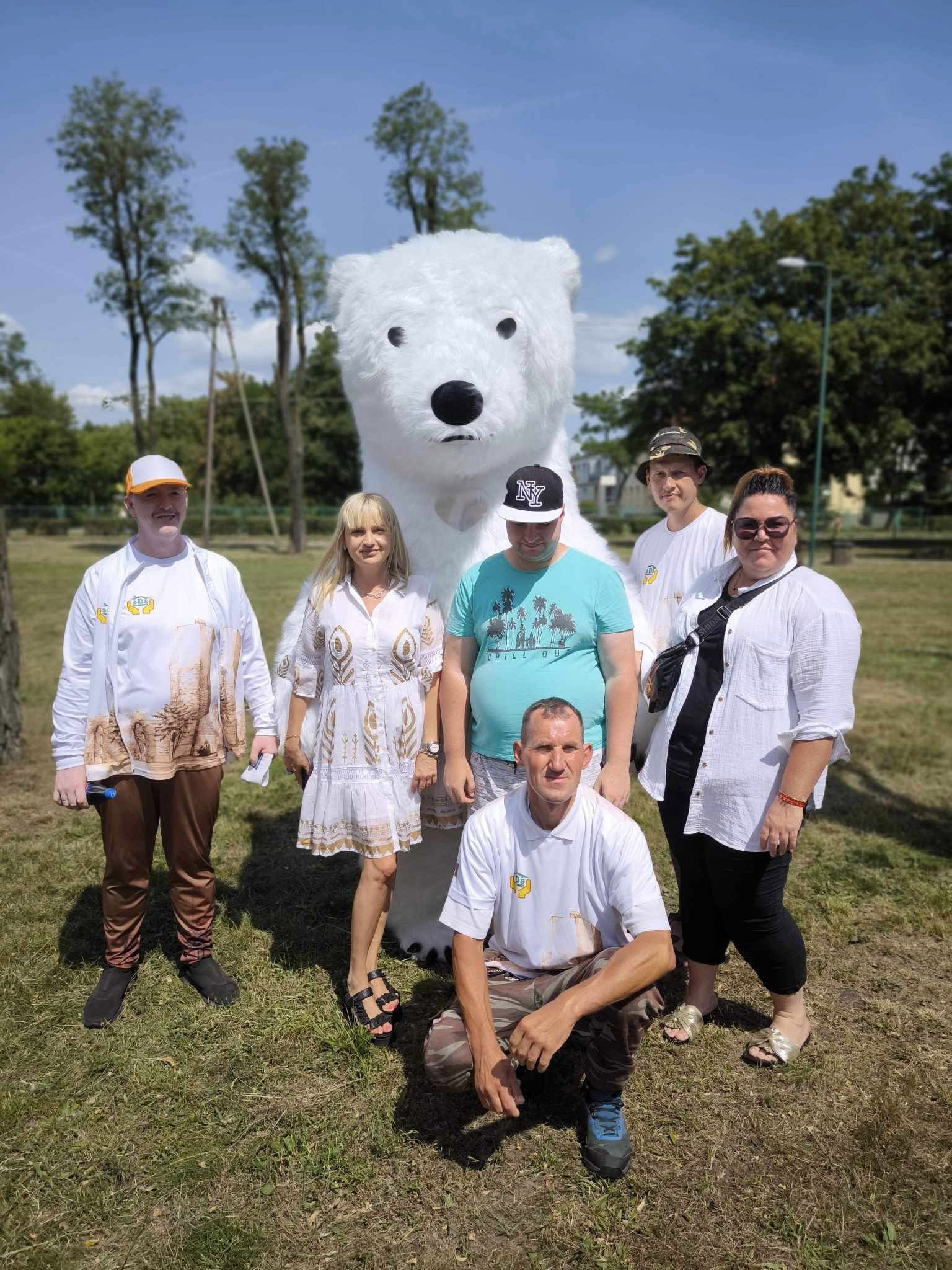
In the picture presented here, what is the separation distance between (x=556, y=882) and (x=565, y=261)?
233cm

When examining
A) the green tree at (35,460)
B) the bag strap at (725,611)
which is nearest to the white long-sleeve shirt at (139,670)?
the bag strap at (725,611)

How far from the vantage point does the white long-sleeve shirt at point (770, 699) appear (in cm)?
240

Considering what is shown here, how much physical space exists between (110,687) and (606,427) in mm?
41651

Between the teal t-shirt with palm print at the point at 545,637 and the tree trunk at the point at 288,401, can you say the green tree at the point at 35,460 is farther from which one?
the teal t-shirt with palm print at the point at 545,637

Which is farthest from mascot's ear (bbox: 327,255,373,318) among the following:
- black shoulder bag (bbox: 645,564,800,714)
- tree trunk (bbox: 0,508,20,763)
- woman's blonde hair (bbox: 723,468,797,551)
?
tree trunk (bbox: 0,508,20,763)

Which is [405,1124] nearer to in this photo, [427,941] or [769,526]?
[427,941]

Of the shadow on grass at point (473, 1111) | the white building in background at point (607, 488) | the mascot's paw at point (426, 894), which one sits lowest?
the shadow on grass at point (473, 1111)

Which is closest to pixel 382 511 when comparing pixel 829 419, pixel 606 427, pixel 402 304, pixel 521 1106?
pixel 402 304

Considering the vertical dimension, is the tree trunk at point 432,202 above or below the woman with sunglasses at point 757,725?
above

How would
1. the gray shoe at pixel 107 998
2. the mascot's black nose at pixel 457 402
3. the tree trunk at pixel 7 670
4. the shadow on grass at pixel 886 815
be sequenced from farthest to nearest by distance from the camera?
the tree trunk at pixel 7 670, the shadow on grass at pixel 886 815, the gray shoe at pixel 107 998, the mascot's black nose at pixel 457 402

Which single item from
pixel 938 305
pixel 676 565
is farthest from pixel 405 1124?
pixel 938 305

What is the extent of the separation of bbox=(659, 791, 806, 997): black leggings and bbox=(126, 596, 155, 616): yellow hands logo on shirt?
5.81 ft

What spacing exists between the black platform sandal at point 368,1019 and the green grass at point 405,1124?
0.05 meters

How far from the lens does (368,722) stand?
281cm
